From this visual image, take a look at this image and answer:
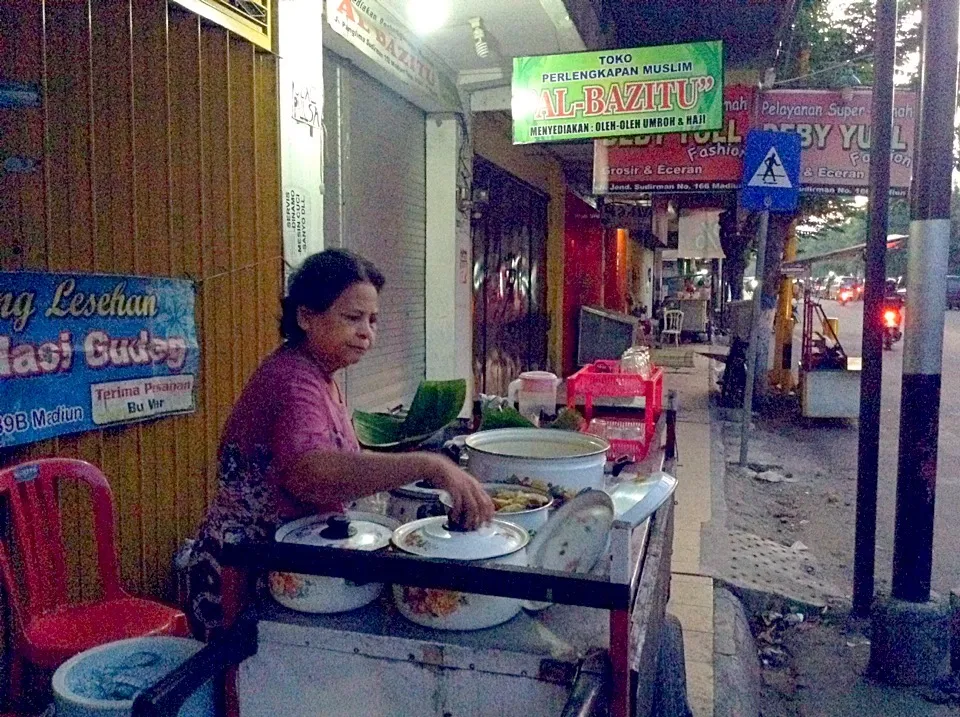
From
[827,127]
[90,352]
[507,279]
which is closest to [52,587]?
[90,352]

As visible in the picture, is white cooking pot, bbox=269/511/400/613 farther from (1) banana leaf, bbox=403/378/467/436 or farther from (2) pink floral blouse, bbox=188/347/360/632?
(1) banana leaf, bbox=403/378/467/436

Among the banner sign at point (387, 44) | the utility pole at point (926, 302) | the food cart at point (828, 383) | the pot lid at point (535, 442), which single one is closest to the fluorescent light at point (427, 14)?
the banner sign at point (387, 44)

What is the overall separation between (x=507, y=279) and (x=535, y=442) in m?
7.50

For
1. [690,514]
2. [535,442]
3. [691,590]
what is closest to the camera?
[535,442]

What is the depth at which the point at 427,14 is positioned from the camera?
577cm

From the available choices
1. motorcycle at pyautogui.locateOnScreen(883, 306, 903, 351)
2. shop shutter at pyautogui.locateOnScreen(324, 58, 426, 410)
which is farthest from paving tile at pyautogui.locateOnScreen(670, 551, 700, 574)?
motorcycle at pyautogui.locateOnScreen(883, 306, 903, 351)

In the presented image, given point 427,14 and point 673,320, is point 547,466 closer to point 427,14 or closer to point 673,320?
point 427,14

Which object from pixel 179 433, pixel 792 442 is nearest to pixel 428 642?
pixel 179 433

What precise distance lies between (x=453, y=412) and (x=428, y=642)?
4.60 feet

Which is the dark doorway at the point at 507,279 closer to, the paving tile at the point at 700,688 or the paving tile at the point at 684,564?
the paving tile at the point at 684,564

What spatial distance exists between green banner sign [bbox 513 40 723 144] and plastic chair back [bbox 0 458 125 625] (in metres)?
4.43

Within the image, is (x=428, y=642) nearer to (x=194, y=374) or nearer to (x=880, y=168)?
(x=194, y=374)

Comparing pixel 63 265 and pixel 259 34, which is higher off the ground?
pixel 259 34

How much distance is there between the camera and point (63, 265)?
2.83m
